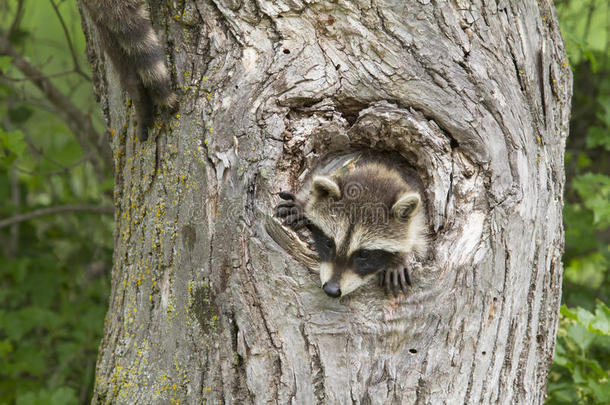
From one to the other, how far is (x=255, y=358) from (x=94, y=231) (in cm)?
374

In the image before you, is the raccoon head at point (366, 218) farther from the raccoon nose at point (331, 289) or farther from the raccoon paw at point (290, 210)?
the raccoon nose at point (331, 289)

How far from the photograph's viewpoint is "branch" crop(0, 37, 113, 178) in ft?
16.2

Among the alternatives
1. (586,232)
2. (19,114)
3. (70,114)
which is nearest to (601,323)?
(586,232)

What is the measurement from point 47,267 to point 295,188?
3236 mm

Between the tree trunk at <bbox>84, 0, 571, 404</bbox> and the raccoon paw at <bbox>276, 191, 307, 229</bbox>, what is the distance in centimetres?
7

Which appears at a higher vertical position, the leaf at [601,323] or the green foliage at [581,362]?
the leaf at [601,323]

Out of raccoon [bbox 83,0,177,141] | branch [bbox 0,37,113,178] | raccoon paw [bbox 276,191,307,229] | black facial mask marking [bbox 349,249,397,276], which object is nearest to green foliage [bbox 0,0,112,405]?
branch [bbox 0,37,113,178]

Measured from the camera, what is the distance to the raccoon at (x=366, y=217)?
3037mm

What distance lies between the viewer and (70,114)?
201 inches

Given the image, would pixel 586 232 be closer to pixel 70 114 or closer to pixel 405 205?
pixel 405 205

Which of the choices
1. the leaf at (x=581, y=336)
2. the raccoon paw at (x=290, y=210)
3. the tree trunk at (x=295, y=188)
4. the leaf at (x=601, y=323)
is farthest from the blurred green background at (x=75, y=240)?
the raccoon paw at (x=290, y=210)

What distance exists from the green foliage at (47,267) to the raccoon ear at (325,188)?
1961 mm

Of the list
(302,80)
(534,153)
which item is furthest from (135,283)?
(534,153)

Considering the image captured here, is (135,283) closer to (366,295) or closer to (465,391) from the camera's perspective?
(366,295)
